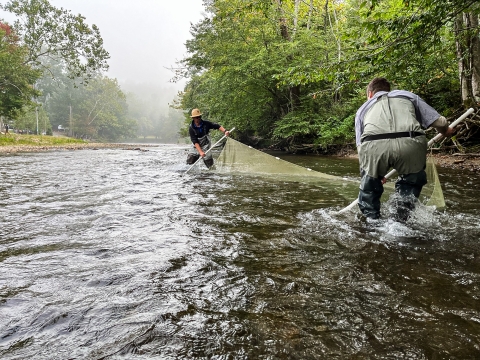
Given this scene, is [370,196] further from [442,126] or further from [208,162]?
[208,162]

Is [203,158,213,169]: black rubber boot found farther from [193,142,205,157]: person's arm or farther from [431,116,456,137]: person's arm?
[431,116,456,137]: person's arm

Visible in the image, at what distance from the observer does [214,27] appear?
19.5m

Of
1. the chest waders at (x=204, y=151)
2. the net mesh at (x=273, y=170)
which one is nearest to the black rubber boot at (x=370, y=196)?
the net mesh at (x=273, y=170)

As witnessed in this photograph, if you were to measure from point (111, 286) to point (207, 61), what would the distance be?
2196cm

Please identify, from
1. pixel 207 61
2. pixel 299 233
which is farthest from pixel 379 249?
pixel 207 61

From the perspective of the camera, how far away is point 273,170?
8836mm

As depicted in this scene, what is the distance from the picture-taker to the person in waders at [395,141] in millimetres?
3736

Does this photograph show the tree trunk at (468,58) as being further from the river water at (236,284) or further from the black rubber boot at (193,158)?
the black rubber boot at (193,158)

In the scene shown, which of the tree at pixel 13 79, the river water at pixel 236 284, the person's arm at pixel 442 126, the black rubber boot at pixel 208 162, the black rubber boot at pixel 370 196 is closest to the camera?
the river water at pixel 236 284

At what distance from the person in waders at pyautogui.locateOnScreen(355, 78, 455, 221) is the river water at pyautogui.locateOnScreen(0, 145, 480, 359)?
0.40 meters

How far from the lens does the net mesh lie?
7062 millimetres

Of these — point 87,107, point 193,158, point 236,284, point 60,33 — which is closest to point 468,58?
point 193,158

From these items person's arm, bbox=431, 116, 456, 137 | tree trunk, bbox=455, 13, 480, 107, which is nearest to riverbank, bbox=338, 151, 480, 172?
tree trunk, bbox=455, 13, 480, 107

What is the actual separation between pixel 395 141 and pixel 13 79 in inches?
1423
